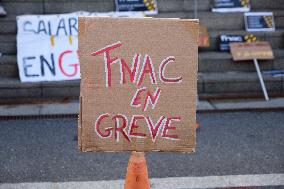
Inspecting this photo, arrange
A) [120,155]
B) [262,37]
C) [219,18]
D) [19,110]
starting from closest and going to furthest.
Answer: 1. [120,155]
2. [19,110]
3. [262,37]
4. [219,18]

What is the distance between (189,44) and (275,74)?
16.8 feet

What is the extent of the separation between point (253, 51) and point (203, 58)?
775 mm

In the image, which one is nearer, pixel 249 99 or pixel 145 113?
pixel 145 113

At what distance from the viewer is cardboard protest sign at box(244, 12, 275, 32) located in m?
8.37

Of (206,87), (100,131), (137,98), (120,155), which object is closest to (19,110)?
(120,155)

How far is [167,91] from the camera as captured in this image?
2986 millimetres

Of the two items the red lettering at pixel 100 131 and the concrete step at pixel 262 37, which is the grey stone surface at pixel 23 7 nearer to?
the concrete step at pixel 262 37

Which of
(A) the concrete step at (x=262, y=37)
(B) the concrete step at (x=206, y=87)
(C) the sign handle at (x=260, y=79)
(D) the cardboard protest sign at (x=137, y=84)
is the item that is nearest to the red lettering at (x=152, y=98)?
(D) the cardboard protest sign at (x=137, y=84)

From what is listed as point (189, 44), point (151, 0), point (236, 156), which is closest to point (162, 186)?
point (236, 156)

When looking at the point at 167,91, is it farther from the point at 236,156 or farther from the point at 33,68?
the point at 33,68

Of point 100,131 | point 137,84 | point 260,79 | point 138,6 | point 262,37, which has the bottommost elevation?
point 260,79

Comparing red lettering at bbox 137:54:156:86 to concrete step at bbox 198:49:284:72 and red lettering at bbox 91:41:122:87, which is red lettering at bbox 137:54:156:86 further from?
concrete step at bbox 198:49:284:72

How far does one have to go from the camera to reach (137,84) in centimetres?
297

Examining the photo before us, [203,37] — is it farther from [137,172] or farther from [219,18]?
[137,172]
